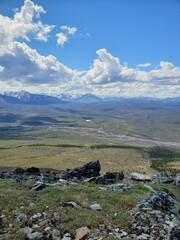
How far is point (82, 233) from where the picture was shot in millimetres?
19297

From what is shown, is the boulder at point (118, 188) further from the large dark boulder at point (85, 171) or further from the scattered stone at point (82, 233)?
the large dark boulder at point (85, 171)

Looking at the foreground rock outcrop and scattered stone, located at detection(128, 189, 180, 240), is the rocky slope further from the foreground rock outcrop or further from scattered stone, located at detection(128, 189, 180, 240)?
the foreground rock outcrop

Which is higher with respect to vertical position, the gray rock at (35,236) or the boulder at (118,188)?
the gray rock at (35,236)

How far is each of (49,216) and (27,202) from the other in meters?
3.71

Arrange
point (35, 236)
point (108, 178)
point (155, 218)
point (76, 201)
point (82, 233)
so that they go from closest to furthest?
1. point (35, 236)
2. point (82, 233)
3. point (155, 218)
4. point (76, 201)
5. point (108, 178)

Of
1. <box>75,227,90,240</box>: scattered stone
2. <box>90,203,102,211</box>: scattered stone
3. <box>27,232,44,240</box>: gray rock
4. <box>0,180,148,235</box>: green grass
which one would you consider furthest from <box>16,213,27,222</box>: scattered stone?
<box>90,203,102,211</box>: scattered stone

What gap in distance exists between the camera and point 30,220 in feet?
69.4

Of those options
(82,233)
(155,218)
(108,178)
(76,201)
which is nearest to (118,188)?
(76,201)

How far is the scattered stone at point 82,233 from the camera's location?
1903cm

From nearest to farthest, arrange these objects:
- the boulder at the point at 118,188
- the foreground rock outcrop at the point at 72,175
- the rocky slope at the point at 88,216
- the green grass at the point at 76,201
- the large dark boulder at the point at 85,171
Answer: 1. the rocky slope at the point at 88,216
2. the green grass at the point at 76,201
3. the boulder at the point at 118,188
4. the foreground rock outcrop at the point at 72,175
5. the large dark boulder at the point at 85,171

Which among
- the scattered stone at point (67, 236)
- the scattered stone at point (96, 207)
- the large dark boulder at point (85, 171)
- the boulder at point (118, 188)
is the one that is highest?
the scattered stone at point (96, 207)

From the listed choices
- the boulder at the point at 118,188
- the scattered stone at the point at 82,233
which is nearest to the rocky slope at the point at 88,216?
the scattered stone at the point at 82,233

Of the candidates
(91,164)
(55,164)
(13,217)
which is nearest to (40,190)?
(13,217)

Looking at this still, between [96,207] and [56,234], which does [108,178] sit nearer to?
[96,207]
